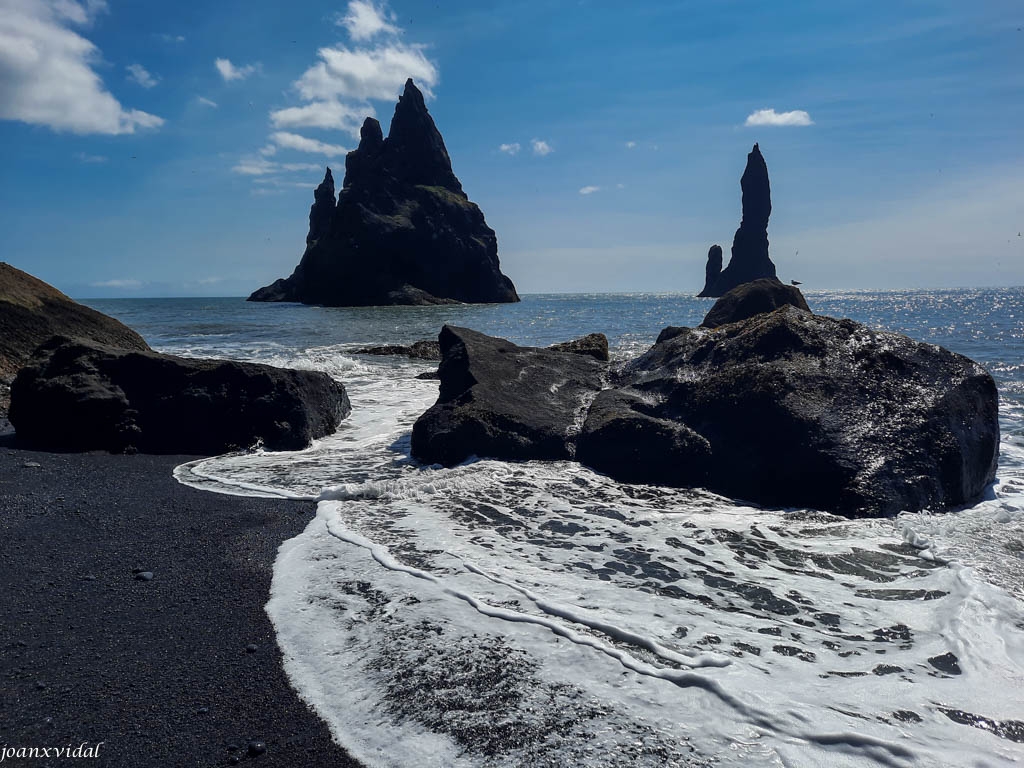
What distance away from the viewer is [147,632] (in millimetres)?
3326

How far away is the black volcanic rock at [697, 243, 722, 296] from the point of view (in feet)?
431

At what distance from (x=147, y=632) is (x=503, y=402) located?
16.0 ft

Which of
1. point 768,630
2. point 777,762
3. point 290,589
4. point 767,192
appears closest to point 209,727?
point 290,589

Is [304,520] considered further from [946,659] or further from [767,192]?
[767,192]

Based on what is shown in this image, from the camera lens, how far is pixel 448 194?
328 ft

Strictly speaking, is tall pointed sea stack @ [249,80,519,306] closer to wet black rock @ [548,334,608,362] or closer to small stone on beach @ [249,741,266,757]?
wet black rock @ [548,334,608,362]

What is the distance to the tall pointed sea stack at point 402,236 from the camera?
8406 centimetres

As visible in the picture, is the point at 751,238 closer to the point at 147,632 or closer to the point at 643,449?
the point at 643,449

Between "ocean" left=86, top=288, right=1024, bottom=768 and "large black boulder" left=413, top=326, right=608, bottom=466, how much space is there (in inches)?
Result: 27.8

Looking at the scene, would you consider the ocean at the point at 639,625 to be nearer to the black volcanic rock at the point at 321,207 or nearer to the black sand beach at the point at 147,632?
the black sand beach at the point at 147,632

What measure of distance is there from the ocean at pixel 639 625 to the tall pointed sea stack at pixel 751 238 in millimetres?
128696

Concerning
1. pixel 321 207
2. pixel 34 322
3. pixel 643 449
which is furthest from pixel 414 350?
pixel 321 207

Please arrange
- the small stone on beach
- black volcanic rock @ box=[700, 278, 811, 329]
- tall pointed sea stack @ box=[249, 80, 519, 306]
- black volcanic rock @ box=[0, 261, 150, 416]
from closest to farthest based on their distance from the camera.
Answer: the small stone on beach < black volcanic rock @ box=[0, 261, 150, 416] < black volcanic rock @ box=[700, 278, 811, 329] < tall pointed sea stack @ box=[249, 80, 519, 306]

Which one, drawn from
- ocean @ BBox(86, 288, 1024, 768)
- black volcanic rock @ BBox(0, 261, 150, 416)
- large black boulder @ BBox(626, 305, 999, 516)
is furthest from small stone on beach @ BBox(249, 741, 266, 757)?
black volcanic rock @ BBox(0, 261, 150, 416)
